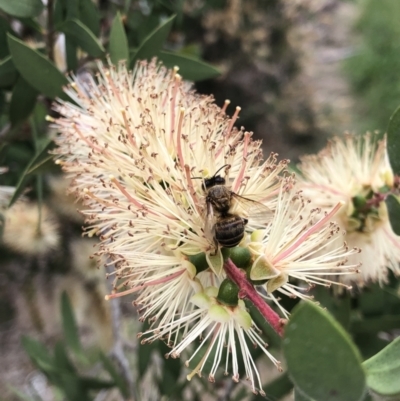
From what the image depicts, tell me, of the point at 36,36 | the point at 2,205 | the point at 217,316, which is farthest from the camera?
the point at 36,36

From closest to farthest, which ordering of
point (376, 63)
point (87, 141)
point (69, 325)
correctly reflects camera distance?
point (87, 141), point (69, 325), point (376, 63)

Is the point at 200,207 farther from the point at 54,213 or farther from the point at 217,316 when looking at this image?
the point at 54,213

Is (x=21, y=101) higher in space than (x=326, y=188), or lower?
lower

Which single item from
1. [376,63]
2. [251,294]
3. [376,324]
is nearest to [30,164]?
[251,294]

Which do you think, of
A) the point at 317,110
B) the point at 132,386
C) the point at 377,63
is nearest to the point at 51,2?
the point at 132,386

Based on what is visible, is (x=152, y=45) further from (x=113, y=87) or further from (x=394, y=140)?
(x=394, y=140)

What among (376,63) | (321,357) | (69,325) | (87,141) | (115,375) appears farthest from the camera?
Answer: (376,63)

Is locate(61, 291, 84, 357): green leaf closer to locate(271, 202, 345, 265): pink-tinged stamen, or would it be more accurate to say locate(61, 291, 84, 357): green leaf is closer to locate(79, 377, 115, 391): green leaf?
locate(79, 377, 115, 391): green leaf

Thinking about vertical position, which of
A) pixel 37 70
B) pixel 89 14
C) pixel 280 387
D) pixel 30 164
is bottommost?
pixel 280 387
